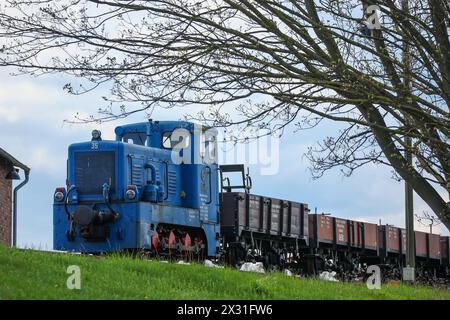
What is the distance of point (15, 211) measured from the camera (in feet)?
103

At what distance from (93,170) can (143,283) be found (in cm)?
1042

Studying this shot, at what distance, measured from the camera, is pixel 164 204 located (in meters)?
21.8

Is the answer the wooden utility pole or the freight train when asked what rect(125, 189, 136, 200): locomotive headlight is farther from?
the wooden utility pole

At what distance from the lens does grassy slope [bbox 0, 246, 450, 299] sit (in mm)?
10453

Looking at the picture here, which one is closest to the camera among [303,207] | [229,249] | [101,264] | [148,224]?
[101,264]

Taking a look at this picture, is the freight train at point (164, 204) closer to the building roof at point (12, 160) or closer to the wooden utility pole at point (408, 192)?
the wooden utility pole at point (408, 192)

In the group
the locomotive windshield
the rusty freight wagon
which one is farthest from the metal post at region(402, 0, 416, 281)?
the locomotive windshield

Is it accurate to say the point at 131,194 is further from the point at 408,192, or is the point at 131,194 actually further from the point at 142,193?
the point at 408,192

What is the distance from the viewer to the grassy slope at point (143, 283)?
10.5 metres

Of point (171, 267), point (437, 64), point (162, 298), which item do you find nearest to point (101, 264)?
point (171, 267)

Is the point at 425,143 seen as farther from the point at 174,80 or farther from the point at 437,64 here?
the point at 174,80

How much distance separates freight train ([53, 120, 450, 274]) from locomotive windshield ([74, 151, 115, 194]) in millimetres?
22

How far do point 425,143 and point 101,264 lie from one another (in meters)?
4.75

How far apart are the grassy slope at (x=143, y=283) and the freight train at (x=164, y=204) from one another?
22.6ft
